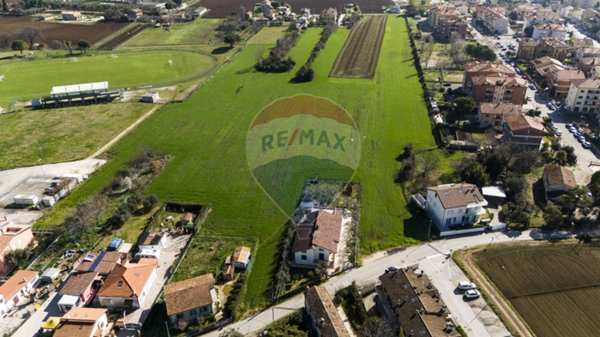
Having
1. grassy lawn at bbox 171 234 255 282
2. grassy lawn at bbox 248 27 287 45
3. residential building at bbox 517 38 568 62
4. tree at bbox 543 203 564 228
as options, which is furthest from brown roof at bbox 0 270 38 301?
residential building at bbox 517 38 568 62

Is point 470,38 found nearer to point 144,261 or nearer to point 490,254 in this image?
point 490,254

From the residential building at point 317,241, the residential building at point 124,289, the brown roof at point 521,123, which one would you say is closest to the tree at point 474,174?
the brown roof at point 521,123

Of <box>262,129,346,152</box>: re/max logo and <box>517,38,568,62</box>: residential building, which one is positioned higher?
<box>517,38,568,62</box>: residential building

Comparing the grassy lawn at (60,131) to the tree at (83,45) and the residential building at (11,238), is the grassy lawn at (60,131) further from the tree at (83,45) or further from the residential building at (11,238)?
the tree at (83,45)

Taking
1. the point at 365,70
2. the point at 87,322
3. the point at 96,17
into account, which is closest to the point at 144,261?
the point at 87,322

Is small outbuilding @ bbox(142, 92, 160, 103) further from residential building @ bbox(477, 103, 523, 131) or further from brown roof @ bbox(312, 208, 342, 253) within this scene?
residential building @ bbox(477, 103, 523, 131)

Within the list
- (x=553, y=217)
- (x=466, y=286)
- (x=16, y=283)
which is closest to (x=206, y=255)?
(x=16, y=283)
